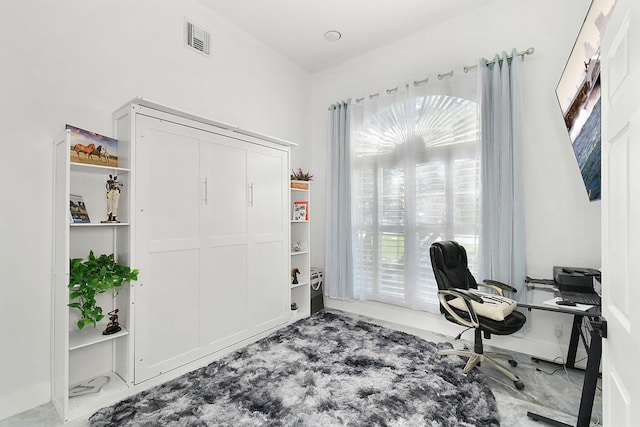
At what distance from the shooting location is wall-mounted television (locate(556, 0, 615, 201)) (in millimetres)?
1476

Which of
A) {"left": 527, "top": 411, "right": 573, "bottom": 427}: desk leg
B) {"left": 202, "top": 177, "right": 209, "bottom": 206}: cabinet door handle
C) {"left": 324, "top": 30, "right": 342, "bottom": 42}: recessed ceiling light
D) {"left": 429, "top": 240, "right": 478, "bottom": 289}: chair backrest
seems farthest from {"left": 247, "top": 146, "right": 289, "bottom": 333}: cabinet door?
{"left": 527, "top": 411, "right": 573, "bottom": 427}: desk leg

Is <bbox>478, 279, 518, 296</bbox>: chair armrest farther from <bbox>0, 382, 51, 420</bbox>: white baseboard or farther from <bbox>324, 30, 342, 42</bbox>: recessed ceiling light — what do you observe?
<bbox>0, 382, 51, 420</bbox>: white baseboard

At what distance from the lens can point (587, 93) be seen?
1.73 metres

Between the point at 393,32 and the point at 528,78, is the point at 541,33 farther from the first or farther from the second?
the point at 393,32

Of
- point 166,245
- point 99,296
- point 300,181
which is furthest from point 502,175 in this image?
point 99,296

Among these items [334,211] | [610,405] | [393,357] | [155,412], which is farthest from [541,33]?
[155,412]

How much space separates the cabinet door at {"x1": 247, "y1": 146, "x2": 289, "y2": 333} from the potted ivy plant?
3.68 ft

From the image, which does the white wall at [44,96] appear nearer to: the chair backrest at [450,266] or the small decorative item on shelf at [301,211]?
the small decorative item on shelf at [301,211]

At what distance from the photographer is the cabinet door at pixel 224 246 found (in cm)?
255

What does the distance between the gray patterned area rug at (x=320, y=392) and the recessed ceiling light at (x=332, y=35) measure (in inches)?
127

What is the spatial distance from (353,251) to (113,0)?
318 centimetres

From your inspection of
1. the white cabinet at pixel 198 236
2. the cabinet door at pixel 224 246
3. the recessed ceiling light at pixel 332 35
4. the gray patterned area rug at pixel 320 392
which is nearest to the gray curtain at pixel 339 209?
the recessed ceiling light at pixel 332 35

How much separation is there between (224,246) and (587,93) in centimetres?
270

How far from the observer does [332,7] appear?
116 inches
